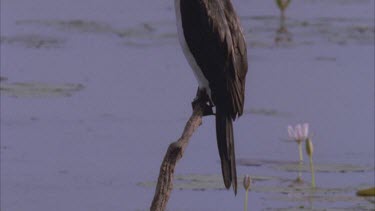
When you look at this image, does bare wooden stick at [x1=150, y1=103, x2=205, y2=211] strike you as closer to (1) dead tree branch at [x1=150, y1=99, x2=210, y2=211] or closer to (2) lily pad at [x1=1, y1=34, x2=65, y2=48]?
(1) dead tree branch at [x1=150, y1=99, x2=210, y2=211]

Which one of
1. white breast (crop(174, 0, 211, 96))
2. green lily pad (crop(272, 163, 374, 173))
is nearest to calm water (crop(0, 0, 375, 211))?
green lily pad (crop(272, 163, 374, 173))

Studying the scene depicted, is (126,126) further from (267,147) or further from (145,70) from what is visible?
(145,70)

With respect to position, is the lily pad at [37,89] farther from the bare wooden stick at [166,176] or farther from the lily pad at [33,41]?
the bare wooden stick at [166,176]

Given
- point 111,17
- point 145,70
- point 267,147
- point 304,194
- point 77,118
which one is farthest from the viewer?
point 111,17

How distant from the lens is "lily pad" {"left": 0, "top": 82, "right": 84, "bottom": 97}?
8023mm

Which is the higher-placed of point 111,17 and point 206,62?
point 206,62

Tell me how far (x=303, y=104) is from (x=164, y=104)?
758 millimetres

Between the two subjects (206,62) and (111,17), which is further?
(111,17)

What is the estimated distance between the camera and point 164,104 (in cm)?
812

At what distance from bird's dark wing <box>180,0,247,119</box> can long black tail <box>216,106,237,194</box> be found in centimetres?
3

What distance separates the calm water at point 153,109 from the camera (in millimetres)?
6508

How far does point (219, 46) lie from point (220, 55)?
0.11 ft

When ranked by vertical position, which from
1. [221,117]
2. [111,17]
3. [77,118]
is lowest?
[111,17]

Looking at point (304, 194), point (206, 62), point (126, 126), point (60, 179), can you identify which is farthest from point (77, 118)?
point (206, 62)
